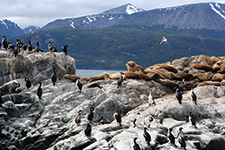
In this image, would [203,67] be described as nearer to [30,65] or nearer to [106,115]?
[106,115]

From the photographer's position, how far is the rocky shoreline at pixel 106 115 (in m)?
11.8

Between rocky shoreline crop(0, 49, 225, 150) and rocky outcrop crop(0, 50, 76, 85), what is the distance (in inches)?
24.8

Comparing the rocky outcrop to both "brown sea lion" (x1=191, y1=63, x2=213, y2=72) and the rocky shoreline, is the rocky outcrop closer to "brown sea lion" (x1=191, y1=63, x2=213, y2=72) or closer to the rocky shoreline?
the rocky shoreline

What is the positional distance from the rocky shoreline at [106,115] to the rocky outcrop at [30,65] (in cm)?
63

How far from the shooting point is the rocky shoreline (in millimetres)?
11758

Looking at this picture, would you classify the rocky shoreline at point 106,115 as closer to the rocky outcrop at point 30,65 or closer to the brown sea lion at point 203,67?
the rocky outcrop at point 30,65

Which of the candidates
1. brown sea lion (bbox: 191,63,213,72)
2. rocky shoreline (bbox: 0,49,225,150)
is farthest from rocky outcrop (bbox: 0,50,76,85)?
brown sea lion (bbox: 191,63,213,72)

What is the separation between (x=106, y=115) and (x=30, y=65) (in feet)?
28.6

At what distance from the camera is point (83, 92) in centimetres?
1719

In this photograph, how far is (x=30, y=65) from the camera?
1994 centimetres

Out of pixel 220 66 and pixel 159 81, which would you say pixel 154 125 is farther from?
pixel 220 66

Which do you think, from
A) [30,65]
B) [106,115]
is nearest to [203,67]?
[106,115]

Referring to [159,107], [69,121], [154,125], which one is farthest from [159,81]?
[69,121]

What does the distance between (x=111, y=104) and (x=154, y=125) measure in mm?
3739
